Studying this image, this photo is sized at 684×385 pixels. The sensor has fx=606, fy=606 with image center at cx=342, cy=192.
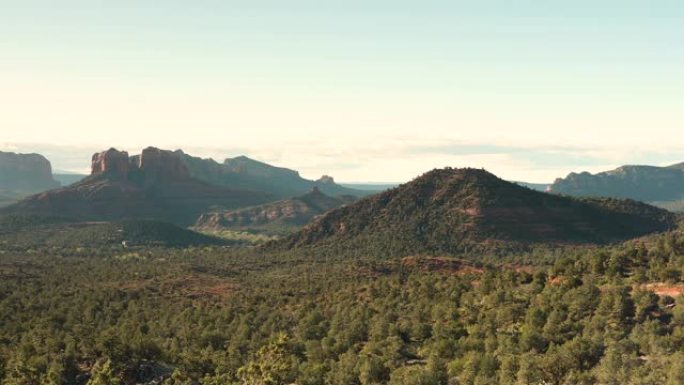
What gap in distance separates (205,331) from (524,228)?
135160mm

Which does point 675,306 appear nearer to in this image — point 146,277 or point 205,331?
point 205,331

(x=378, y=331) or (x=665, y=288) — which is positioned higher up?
(x=665, y=288)

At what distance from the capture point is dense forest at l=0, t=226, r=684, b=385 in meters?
52.9

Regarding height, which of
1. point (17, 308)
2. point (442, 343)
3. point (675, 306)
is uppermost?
point (675, 306)

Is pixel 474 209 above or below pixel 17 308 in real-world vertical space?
above

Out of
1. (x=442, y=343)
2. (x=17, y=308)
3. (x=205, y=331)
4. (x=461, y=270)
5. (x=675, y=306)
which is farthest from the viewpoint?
(x=461, y=270)

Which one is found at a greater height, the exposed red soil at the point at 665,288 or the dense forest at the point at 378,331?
the exposed red soil at the point at 665,288

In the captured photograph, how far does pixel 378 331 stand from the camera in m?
71.7

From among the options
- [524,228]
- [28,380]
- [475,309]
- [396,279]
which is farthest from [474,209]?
[28,380]

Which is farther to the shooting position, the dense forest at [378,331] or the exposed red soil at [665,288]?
the exposed red soil at [665,288]

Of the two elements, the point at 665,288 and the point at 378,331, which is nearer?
the point at 665,288

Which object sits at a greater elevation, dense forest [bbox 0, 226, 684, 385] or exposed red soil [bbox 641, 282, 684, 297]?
exposed red soil [bbox 641, 282, 684, 297]

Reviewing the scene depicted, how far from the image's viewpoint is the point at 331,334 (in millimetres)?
75062

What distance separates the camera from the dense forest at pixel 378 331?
5288 centimetres
